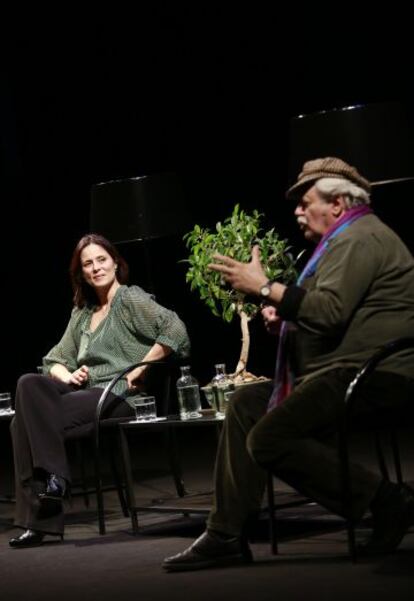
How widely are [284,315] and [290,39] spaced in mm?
3564

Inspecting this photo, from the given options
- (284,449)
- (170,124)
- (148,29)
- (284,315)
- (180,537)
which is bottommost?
(180,537)

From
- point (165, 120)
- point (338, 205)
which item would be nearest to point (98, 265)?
point (338, 205)

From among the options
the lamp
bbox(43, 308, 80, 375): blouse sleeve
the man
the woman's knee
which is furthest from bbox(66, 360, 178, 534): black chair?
the man

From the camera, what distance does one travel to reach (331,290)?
321 cm

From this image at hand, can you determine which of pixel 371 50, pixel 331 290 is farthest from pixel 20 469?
pixel 371 50

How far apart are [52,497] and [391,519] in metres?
1.45

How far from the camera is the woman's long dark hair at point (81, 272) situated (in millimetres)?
4812

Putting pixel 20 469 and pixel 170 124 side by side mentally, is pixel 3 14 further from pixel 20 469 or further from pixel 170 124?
pixel 20 469

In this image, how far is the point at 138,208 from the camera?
5062 millimetres

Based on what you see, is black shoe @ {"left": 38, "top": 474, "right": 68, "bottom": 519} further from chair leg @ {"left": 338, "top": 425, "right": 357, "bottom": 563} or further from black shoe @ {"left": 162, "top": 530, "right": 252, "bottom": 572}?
chair leg @ {"left": 338, "top": 425, "right": 357, "bottom": 563}

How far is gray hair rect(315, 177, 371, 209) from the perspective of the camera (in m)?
3.42

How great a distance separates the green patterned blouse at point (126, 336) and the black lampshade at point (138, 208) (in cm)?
39

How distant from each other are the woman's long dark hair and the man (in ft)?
4.97

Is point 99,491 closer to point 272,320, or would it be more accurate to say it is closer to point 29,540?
point 29,540
